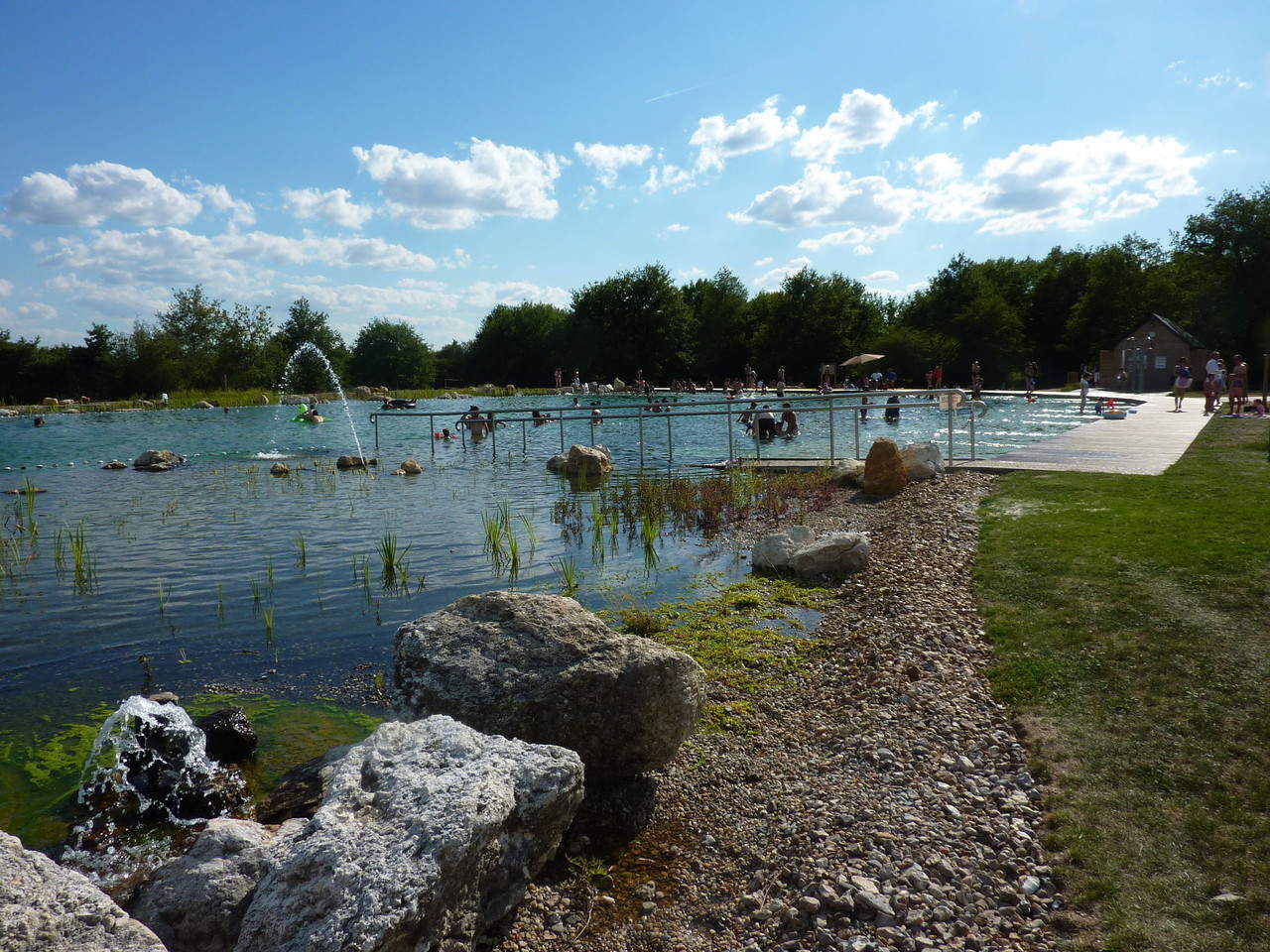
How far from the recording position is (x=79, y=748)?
18.7ft

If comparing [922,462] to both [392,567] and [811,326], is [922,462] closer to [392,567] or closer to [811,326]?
[392,567]

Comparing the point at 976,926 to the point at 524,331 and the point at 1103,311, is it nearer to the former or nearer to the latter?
the point at 1103,311

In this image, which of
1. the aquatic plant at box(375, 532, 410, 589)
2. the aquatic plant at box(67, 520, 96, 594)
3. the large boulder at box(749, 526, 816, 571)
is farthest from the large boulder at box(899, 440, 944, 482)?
the aquatic plant at box(67, 520, 96, 594)

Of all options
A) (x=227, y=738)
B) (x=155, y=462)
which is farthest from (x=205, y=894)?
(x=155, y=462)

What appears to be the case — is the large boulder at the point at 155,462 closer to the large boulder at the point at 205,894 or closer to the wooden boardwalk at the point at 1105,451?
the wooden boardwalk at the point at 1105,451

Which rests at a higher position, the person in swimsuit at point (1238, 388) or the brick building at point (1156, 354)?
the brick building at point (1156, 354)

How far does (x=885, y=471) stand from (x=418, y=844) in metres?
11.7

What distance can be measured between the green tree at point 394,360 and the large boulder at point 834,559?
274 ft

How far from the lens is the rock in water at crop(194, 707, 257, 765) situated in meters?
5.45

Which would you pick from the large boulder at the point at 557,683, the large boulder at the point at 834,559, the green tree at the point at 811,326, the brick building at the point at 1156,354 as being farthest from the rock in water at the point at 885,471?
the green tree at the point at 811,326

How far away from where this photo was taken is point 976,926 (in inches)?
134

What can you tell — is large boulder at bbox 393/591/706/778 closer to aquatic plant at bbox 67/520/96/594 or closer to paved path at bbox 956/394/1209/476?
aquatic plant at bbox 67/520/96/594

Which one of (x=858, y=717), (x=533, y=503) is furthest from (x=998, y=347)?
(x=858, y=717)

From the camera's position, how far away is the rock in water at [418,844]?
275cm
